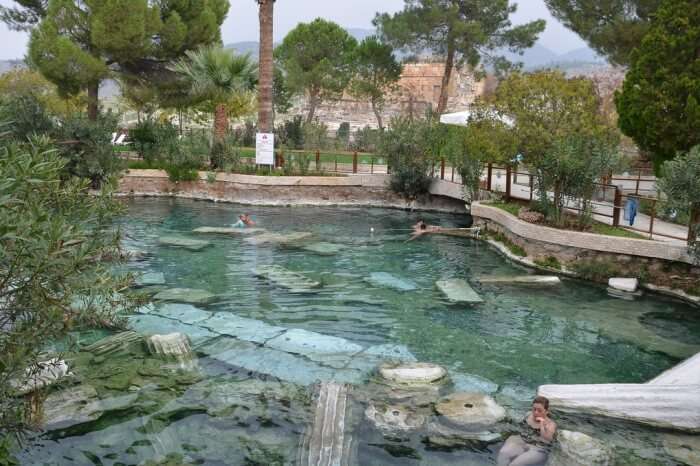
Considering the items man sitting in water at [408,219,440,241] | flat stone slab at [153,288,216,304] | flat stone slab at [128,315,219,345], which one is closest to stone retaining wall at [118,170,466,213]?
man sitting in water at [408,219,440,241]

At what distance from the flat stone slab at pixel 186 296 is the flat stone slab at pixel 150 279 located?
0.56m

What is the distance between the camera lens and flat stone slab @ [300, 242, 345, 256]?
15077 millimetres

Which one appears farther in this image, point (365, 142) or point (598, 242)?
point (365, 142)

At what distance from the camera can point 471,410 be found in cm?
700

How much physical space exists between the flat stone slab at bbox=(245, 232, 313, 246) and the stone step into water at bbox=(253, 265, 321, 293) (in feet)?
7.91

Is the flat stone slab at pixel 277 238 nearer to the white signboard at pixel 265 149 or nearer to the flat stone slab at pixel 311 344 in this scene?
the white signboard at pixel 265 149

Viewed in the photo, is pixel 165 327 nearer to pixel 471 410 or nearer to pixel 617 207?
pixel 471 410

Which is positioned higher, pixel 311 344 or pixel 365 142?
pixel 365 142

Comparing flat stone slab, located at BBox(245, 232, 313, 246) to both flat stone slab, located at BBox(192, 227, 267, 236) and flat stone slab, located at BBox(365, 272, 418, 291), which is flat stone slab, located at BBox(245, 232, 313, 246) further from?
flat stone slab, located at BBox(365, 272, 418, 291)

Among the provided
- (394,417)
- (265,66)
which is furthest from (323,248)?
(265,66)

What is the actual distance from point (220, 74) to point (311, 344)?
16632mm

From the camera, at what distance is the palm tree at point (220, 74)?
2358 cm

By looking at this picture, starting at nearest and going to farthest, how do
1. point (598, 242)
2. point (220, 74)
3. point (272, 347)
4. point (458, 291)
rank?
1. point (272, 347)
2. point (458, 291)
3. point (598, 242)
4. point (220, 74)

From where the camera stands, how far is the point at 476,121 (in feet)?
57.7
